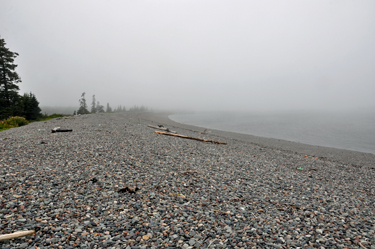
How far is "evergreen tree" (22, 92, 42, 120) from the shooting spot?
34.7 m

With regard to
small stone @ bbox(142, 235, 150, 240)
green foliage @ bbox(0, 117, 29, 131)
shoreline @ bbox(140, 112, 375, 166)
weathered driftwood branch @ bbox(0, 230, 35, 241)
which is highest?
green foliage @ bbox(0, 117, 29, 131)

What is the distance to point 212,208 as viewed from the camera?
21.0 feet

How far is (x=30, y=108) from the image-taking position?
34969mm

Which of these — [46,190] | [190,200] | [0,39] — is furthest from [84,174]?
[0,39]

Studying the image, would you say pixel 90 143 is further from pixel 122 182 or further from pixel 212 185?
pixel 212 185

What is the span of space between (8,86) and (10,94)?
65.3 inches

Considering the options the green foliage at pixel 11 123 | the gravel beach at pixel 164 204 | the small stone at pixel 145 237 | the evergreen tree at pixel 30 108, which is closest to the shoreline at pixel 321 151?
the gravel beach at pixel 164 204

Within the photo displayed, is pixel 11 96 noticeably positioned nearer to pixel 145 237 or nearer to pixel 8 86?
pixel 8 86

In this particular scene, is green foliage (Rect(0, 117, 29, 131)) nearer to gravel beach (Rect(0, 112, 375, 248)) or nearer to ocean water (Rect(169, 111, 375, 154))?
gravel beach (Rect(0, 112, 375, 248))

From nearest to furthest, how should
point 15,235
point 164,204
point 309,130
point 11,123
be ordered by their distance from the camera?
point 15,235 → point 164,204 → point 11,123 → point 309,130

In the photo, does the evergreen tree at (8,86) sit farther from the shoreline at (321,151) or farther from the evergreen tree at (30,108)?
the shoreline at (321,151)

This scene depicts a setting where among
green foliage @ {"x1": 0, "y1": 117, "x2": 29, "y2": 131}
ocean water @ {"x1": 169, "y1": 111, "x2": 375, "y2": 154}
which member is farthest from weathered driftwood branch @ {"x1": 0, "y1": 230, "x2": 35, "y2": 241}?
ocean water @ {"x1": 169, "y1": 111, "x2": 375, "y2": 154}

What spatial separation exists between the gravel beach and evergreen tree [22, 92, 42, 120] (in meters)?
29.9

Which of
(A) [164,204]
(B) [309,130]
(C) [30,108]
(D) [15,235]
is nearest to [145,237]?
(A) [164,204]
